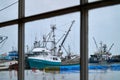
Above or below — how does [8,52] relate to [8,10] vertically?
below

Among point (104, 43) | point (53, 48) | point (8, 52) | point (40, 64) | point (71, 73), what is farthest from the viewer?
point (8, 52)

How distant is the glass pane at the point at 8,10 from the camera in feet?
16.1

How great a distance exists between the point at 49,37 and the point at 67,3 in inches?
25.0

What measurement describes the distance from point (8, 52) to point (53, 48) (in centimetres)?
113

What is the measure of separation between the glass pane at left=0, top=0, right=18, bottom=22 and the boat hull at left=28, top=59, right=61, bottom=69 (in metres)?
0.90

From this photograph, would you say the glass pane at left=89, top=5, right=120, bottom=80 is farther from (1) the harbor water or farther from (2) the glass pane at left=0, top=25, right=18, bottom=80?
(2) the glass pane at left=0, top=25, right=18, bottom=80

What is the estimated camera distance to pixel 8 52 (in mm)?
4988

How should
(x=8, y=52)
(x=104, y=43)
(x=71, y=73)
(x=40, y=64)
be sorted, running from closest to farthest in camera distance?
(x=104, y=43)
(x=71, y=73)
(x=40, y=64)
(x=8, y=52)

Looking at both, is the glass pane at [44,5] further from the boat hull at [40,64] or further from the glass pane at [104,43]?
the boat hull at [40,64]

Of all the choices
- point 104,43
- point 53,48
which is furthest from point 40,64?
point 104,43

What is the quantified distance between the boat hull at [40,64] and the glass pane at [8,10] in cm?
90

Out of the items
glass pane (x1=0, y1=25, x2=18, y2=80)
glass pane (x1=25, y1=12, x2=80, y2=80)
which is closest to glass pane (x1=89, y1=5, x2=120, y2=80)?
glass pane (x1=25, y1=12, x2=80, y2=80)

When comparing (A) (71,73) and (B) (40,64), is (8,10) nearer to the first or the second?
(B) (40,64)

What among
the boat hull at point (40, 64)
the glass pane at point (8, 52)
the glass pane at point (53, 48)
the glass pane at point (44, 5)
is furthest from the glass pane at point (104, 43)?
the glass pane at point (8, 52)
